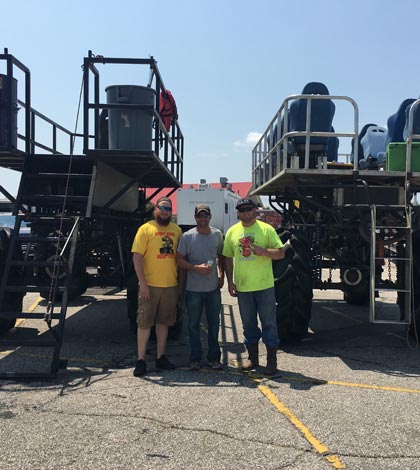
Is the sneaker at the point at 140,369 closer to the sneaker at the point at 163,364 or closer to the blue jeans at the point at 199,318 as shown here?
the sneaker at the point at 163,364

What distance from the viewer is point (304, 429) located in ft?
11.8

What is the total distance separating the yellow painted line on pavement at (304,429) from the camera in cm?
316

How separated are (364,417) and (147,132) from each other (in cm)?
421

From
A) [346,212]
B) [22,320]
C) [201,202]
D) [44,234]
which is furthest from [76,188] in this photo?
[201,202]

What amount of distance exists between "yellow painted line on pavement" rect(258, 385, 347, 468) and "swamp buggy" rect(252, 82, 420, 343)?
166 centimetres

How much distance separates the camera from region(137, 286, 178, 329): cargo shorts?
Answer: 16.7 ft

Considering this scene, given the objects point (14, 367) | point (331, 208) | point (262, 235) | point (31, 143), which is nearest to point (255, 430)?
point (262, 235)

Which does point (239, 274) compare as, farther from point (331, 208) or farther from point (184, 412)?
point (331, 208)

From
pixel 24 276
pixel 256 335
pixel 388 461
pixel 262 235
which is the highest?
pixel 262 235

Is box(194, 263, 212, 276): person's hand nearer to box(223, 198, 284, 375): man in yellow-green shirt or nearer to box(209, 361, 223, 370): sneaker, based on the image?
box(223, 198, 284, 375): man in yellow-green shirt

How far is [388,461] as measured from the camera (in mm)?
3135

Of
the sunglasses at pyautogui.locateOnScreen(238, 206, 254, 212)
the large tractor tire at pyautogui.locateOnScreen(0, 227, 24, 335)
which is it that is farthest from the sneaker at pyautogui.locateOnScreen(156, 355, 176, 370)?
the large tractor tire at pyautogui.locateOnScreen(0, 227, 24, 335)

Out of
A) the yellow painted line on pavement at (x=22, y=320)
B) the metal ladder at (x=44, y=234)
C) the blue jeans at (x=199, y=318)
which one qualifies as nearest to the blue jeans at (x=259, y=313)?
the blue jeans at (x=199, y=318)

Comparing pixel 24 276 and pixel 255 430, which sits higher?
pixel 24 276
